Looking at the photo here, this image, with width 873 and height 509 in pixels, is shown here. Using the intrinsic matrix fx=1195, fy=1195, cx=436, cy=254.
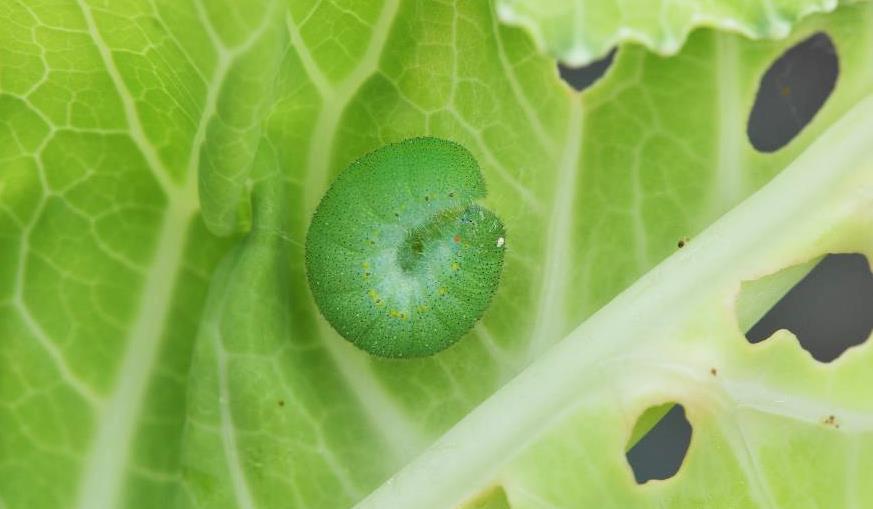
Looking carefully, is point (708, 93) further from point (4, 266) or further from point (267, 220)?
point (4, 266)

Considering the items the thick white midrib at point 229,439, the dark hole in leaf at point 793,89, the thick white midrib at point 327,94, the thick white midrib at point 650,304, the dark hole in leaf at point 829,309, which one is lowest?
the thick white midrib at point 650,304

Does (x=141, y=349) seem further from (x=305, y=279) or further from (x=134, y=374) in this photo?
(x=305, y=279)

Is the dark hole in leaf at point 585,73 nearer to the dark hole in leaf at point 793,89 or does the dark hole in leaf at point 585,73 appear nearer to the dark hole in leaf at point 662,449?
the dark hole in leaf at point 793,89

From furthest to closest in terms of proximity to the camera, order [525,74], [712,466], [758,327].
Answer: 1. [758,327]
2. [525,74]
3. [712,466]

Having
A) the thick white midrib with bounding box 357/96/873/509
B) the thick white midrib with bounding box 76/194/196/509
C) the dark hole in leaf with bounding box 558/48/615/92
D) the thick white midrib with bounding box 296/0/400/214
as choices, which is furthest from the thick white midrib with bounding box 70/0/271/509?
the dark hole in leaf with bounding box 558/48/615/92

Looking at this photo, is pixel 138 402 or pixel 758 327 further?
pixel 758 327

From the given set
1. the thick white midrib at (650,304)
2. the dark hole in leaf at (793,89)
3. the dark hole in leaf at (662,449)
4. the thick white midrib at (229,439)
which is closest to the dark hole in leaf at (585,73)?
the dark hole in leaf at (793,89)

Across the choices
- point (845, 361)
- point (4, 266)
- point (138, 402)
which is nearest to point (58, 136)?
point (4, 266)

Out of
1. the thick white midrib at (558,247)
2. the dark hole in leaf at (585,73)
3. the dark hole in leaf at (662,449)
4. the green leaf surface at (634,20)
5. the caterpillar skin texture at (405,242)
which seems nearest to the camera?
the green leaf surface at (634,20)
